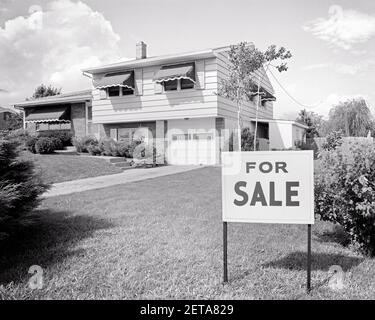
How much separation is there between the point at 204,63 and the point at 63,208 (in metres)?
13.7

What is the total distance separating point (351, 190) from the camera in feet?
15.8

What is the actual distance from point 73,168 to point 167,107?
25.2 feet

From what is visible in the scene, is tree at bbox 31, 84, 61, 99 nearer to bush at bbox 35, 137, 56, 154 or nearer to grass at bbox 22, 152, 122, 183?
bush at bbox 35, 137, 56, 154

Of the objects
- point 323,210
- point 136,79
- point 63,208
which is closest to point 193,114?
point 136,79

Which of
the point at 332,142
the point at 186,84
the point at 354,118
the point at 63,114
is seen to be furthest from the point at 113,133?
the point at 354,118

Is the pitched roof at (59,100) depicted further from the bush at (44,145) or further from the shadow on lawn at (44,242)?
the shadow on lawn at (44,242)

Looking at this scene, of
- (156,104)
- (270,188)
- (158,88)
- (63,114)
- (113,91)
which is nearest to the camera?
(270,188)

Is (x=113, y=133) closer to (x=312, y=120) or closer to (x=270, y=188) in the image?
(x=270, y=188)

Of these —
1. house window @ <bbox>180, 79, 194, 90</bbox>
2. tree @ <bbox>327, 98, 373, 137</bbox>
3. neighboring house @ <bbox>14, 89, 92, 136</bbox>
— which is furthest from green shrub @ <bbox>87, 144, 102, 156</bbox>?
tree @ <bbox>327, 98, 373, 137</bbox>

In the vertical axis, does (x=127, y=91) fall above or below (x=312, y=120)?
above

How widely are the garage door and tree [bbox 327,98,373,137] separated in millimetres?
21582

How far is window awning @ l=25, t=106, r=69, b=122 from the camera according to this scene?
24.4 metres
